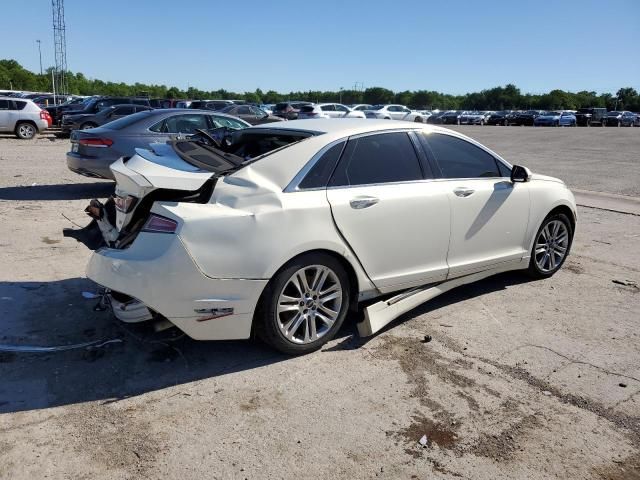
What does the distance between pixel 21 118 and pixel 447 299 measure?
21.7 metres

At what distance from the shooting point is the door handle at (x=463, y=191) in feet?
15.7

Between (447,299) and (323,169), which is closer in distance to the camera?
(323,169)

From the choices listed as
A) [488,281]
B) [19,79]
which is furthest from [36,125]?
[19,79]

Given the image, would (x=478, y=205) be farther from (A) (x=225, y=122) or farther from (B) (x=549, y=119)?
(B) (x=549, y=119)

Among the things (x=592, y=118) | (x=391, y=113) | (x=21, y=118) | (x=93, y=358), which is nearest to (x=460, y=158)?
(x=93, y=358)

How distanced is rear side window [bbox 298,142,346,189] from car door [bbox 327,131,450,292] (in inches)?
1.9

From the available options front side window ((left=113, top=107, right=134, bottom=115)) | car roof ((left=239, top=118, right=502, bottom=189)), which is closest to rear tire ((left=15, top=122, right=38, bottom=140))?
front side window ((left=113, top=107, right=134, bottom=115))

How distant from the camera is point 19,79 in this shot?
91938 millimetres

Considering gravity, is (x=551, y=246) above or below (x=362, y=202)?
below

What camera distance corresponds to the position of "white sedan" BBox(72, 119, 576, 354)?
3.55m

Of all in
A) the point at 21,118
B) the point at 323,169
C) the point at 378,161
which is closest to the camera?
the point at 323,169

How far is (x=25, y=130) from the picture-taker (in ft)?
72.7

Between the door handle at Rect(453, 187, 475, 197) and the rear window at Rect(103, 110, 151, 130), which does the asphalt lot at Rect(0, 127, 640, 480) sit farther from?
the rear window at Rect(103, 110, 151, 130)

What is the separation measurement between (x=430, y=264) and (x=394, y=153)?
971 mm
